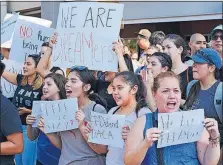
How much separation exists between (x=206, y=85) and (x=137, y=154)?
4.83 feet

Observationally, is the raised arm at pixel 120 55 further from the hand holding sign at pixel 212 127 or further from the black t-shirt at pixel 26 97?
the hand holding sign at pixel 212 127

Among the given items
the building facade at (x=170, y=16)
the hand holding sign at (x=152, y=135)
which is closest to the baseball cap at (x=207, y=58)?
the hand holding sign at (x=152, y=135)

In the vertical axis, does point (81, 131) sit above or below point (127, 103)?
below

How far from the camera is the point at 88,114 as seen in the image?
399cm

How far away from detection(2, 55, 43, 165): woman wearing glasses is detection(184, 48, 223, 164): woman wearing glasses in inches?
65.2

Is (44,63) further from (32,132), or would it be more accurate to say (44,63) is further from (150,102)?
(150,102)

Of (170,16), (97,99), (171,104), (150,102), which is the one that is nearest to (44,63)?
(97,99)

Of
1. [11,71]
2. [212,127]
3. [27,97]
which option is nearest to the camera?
[212,127]

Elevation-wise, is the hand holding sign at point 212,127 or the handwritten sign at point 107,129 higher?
the hand holding sign at point 212,127

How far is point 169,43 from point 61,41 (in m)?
1.08

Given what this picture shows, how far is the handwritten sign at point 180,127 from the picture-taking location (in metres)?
2.89

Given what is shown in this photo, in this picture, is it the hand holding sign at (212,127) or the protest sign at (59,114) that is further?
the protest sign at (59,114)

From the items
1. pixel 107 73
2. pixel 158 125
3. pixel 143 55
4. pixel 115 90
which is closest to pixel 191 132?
pixel 158 125

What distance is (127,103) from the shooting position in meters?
3.77
